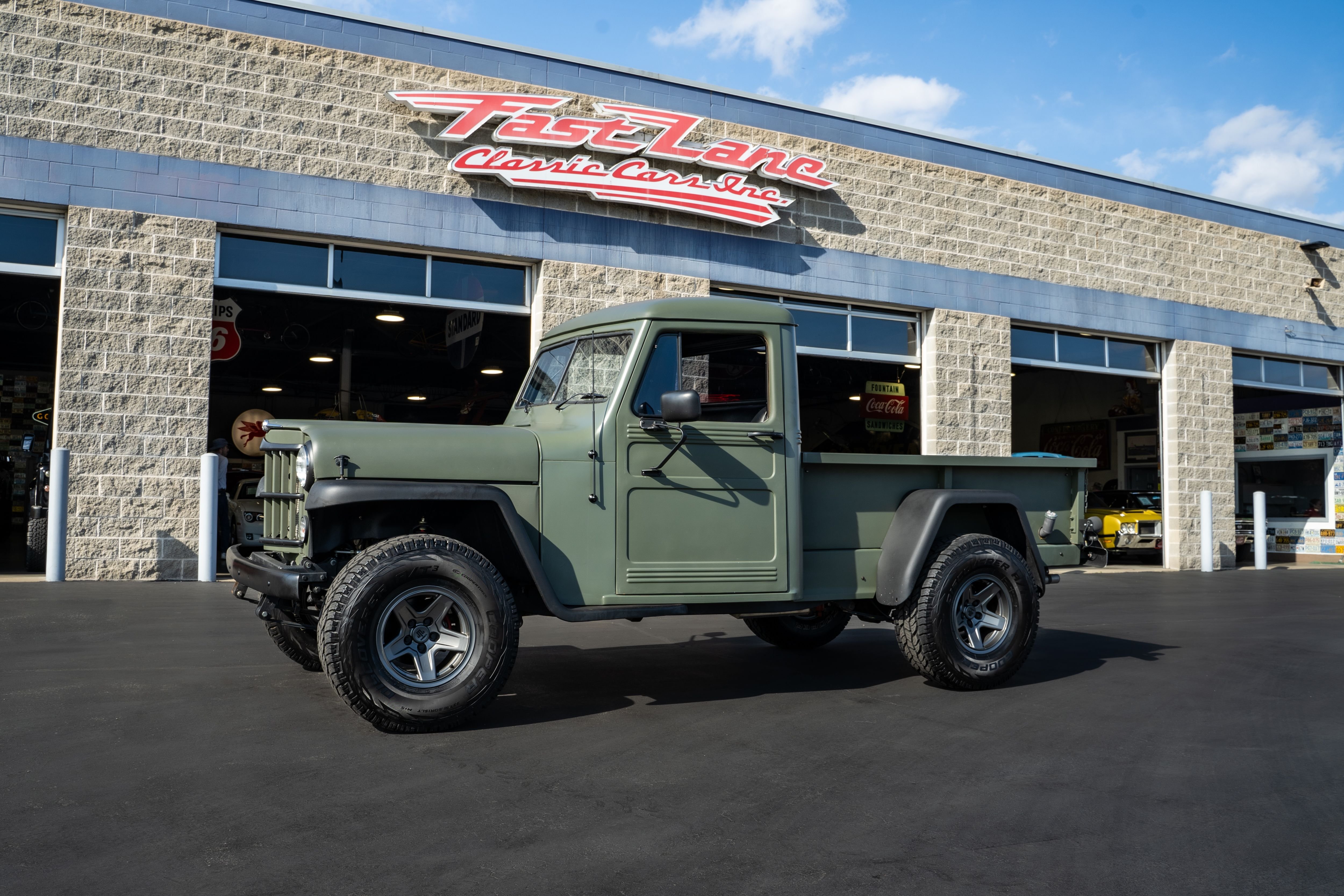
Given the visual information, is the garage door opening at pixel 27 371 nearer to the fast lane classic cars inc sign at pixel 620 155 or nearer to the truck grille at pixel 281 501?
the fast lane classic cars inc sign at pixel 620 155

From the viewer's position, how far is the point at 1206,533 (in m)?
17.4

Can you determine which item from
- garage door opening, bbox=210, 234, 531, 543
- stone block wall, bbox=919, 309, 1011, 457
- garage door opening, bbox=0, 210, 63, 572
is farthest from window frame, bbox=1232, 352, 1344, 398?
garage door opening, bbox=0, 210, 63, 572

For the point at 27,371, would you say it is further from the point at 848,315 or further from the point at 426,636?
the point at 426,636

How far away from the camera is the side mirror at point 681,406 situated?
205 inches

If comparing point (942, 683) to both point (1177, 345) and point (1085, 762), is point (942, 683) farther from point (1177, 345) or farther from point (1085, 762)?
point (1177, 345)

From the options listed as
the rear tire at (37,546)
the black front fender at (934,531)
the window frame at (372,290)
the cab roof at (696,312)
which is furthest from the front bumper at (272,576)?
the rear tire at (37,546)

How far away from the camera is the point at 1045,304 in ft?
55.4

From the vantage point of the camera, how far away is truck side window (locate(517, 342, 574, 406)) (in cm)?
606

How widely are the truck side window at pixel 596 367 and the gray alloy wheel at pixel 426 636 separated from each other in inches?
53.9

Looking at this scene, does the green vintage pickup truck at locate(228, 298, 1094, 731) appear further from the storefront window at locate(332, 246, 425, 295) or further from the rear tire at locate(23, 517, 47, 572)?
the rear tire at locate(23, 517, 47, 572)

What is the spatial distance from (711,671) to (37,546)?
9.12m

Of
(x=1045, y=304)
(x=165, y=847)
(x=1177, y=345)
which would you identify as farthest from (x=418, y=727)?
(x=1177, y=345)

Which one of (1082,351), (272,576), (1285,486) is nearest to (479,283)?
(272,576)

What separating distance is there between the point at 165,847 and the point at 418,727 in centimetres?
160
